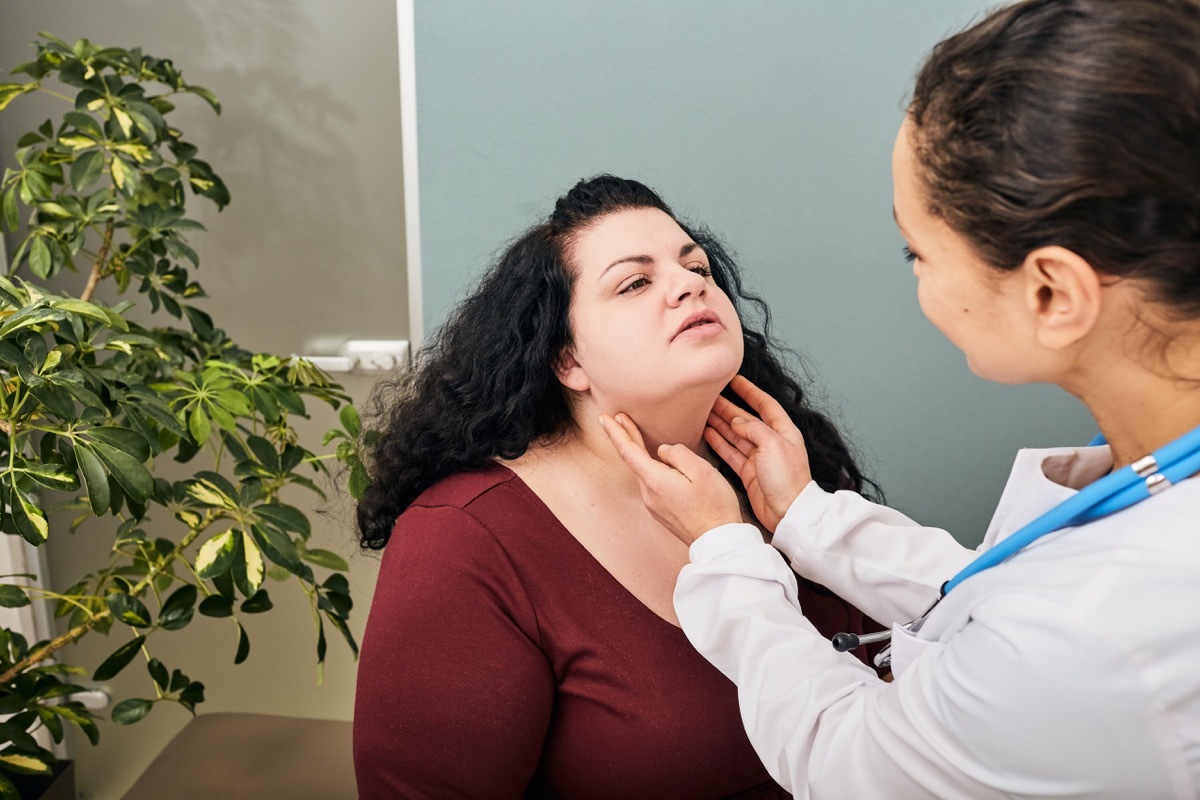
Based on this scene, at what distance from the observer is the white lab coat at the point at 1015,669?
0.69 m

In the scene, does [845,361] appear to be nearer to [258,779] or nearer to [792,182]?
[792,182]

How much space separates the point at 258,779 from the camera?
2002 mm

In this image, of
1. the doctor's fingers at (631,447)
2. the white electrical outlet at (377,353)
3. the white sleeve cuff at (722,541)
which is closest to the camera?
the white sleeve cuff at (722,541)

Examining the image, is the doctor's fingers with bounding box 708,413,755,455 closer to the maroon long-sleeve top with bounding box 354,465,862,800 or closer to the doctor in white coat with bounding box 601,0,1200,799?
the maroon long-sleeve top with bounding box 354,465,862,800

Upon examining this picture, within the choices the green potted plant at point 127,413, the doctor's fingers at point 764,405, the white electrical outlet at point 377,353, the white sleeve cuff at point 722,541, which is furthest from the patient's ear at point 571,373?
the white electrical outlet at point 377,353

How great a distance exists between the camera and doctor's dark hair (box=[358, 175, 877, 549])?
4.47ft

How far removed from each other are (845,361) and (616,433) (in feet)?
2.19

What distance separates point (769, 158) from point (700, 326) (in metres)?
0.57

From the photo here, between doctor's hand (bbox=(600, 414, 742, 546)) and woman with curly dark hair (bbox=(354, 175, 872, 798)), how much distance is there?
0.10 metres

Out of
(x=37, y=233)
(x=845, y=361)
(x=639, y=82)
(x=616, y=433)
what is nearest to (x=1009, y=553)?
(x=616, y=433)

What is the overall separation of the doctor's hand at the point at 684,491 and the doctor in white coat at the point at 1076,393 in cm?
21

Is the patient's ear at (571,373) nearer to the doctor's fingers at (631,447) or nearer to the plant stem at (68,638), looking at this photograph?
the doctor's fingers at (631,447)

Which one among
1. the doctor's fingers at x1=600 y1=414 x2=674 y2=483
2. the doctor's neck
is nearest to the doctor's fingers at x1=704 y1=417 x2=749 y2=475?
the doctor's fingers at x1=600 y1=414 x2=674 y2=483

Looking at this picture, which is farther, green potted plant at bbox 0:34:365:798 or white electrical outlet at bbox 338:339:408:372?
white electrical outlet at bbox 338:339:408:372
